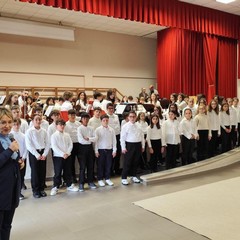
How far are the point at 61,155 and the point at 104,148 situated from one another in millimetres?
693

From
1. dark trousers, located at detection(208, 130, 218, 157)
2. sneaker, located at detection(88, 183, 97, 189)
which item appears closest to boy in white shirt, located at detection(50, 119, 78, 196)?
sneaker, located at detection(88, 183, 97, 189)

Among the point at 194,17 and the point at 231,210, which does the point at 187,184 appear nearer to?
the point at 231,210

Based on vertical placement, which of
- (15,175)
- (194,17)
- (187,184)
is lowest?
(187,184)

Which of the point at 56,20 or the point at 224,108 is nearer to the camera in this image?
the point at 224,108

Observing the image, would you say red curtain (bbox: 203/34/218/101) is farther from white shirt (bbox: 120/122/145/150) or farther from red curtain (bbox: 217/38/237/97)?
white shirt (bbox: 120/122/145/150)

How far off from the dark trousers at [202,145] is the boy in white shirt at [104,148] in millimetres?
2081

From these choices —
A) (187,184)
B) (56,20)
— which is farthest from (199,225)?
(56,20)

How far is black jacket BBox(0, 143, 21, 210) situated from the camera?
193 centimetres

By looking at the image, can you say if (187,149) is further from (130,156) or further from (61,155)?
(61,155)

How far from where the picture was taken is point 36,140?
3.86 meters

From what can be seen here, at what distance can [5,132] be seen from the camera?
2.00m

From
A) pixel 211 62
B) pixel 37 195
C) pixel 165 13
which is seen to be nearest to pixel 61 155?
pixel 37 195

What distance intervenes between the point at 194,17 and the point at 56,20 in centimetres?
395

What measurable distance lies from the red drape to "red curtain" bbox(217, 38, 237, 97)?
88cm
